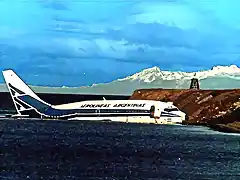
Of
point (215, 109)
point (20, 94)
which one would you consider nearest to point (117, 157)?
point (20, 94)

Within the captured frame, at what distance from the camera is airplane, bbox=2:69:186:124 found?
167 metres

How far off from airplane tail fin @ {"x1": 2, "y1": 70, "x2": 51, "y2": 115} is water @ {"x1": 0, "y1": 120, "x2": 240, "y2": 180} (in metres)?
52.2

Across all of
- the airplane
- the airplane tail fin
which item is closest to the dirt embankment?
the airplane

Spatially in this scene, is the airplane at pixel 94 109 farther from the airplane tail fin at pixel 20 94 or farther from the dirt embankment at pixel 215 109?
the dirt embankment at pixel 215 109

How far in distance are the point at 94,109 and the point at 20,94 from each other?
17721 millimetres

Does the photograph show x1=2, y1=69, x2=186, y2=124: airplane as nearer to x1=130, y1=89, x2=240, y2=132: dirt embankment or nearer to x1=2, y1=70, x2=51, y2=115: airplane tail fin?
x1=2, y1=70, x2=51, y2=115: airplane tail fin

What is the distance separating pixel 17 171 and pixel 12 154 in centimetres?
1825

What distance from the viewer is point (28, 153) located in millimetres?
77875

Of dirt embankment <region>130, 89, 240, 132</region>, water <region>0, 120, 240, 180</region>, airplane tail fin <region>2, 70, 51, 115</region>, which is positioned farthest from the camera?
airplane tail fin <region>2, 70, 51, 115</region>

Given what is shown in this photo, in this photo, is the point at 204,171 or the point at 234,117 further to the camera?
the point at 234,117

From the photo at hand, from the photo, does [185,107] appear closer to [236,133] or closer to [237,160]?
[236,133]

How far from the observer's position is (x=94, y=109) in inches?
6796

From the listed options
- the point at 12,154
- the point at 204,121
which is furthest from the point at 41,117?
the point at 12,154

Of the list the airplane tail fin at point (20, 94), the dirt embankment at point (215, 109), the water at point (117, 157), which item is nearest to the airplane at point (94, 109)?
the airplane tail fin at point (20, 94)
